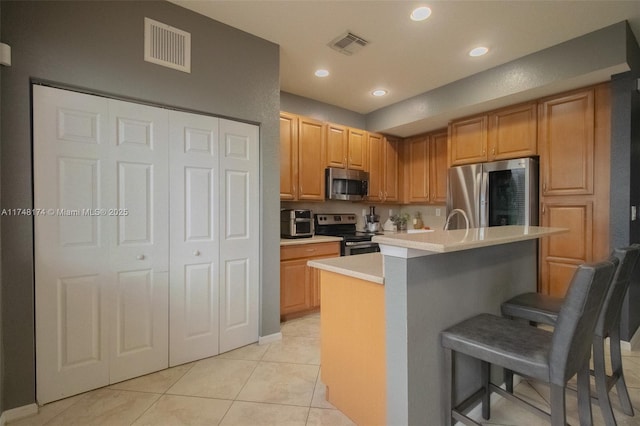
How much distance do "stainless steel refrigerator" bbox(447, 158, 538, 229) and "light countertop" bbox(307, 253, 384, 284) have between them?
1955 mm

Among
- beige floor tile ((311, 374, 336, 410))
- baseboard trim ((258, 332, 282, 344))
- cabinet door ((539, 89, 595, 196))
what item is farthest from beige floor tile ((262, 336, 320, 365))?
cabinet door ((539, 89, 595, 196))

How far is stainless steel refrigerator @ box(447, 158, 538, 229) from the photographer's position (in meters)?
2.98

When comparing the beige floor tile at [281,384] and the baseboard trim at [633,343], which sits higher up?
the baseboard trim at [633,343]

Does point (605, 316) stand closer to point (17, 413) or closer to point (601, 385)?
point (601, 385)

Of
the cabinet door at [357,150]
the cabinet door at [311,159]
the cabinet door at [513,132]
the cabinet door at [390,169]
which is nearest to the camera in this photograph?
the cabinet door at [513,132]

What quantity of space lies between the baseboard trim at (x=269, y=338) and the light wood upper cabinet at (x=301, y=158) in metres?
1.47

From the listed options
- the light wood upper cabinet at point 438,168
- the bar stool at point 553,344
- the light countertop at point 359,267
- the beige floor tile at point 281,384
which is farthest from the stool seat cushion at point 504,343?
the light wood upper cabinet at point 438,168

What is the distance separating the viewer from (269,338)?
2.68 metres

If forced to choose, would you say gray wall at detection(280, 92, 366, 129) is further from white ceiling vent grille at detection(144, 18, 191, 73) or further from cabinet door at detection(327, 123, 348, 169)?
white ceiling vent grille at detection(144, 18, 191, 73)

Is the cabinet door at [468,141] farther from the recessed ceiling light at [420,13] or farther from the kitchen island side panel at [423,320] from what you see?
the kitchen island side panel at [423,320]

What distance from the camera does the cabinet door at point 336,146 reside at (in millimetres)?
3836

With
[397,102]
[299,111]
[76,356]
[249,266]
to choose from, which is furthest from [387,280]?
[397,102]

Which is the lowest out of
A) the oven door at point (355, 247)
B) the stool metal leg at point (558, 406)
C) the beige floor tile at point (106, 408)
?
the beige floor tile at point (106, 408)

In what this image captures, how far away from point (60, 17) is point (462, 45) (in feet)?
9.70
